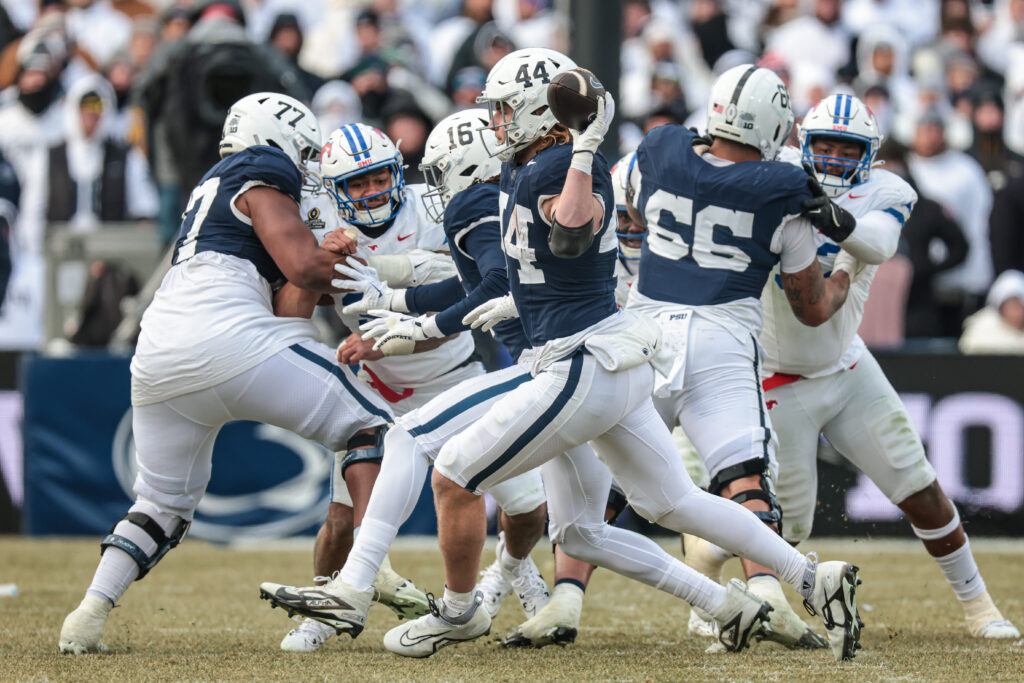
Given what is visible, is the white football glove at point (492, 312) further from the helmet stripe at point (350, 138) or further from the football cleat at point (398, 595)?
the football cleat at point (398, 595)

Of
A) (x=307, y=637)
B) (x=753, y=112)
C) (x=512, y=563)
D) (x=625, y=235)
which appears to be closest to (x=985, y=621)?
(x=512, y=563)

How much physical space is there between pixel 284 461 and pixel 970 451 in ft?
14.3

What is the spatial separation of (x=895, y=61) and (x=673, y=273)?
8.67 m

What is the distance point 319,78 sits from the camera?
13.5 meters

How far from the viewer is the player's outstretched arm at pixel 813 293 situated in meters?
5.87

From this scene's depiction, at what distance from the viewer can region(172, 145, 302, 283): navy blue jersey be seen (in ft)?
19.1

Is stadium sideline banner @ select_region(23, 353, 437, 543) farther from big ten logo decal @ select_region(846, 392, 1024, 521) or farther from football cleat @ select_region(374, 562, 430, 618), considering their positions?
football cleat @ select_region(374, 562, 430, 618)


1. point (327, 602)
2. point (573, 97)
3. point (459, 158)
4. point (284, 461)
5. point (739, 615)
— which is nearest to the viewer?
point (573, 97)

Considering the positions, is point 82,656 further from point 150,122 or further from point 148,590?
point 150,122

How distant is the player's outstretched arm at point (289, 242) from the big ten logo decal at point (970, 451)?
5.17 meters

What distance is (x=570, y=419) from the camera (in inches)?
199

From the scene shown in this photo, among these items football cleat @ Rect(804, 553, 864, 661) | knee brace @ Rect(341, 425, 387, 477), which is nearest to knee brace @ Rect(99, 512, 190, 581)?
knee brace @ Rect(341, 425, 387, 477)

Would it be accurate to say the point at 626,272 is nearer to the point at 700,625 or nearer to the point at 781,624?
the point at 700,625

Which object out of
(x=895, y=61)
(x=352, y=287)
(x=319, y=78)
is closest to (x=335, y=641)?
(x=352, y=287)
